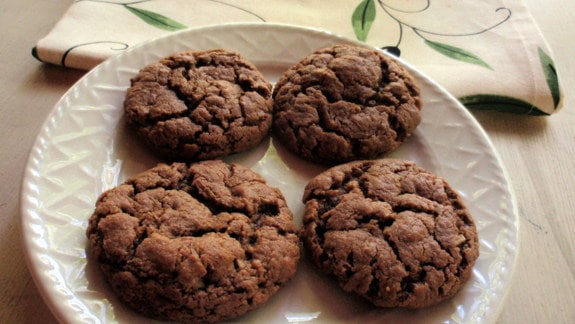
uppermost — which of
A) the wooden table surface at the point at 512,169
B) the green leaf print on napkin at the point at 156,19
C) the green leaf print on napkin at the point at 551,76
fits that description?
the green leaf print on napkin at the point at 156,19

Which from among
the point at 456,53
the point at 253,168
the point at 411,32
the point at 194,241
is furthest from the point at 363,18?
the point at 194,241

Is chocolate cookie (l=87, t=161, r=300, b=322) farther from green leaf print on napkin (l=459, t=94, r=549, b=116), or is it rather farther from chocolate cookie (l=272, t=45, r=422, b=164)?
green leaf print on napkin (l=459, t=94, r=549, b=116)

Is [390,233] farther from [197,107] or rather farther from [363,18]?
[363,18]

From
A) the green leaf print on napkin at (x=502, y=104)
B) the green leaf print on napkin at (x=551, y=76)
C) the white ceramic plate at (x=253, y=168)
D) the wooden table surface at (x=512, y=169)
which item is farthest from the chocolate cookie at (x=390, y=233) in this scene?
the green leaf print on napkin at (x=551, y=76)

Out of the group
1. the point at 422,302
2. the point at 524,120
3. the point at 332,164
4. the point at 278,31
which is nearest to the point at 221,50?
the point at 278,31

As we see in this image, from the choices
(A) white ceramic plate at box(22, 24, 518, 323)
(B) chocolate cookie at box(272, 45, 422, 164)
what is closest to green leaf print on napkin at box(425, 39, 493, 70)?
Answer: (A) white ceramic plate at box(22, 24, 518, 323)

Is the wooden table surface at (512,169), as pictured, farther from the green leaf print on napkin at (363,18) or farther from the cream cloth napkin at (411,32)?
the green leaf print on napkin at (363,18)
